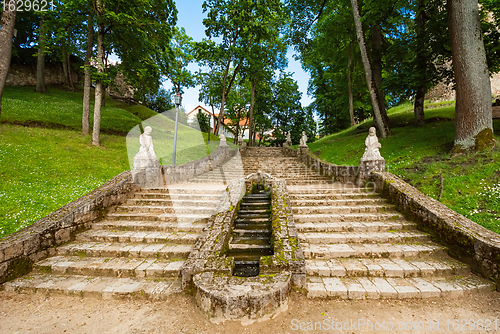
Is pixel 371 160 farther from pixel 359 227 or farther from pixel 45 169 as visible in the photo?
pixel 45 169

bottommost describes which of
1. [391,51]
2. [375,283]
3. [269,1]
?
[375,283]

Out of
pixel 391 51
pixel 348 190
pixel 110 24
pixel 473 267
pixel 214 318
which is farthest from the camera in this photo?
pixel 391 51

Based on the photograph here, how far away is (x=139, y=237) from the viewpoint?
15.4 ft

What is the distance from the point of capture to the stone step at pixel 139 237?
464 cm

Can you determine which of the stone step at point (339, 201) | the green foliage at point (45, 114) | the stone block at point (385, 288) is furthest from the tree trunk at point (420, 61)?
the green foliage at point (45, 114)

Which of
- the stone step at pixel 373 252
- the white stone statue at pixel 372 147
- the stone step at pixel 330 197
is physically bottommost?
the stone step at pixel 373 252

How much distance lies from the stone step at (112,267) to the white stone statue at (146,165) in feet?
11.2

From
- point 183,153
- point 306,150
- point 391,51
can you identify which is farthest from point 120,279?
point 391,51

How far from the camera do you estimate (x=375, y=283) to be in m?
3.45

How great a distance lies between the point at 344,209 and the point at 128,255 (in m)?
5.45

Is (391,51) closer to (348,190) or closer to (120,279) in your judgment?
(348,190)

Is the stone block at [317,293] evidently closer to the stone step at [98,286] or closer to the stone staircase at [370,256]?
the stone staircase at [370,256]

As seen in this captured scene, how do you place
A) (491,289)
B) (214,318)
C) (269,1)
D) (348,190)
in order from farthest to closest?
(269,1) → (348,190) → (491,289) → (214,318)

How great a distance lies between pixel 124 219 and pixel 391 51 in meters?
16.1
